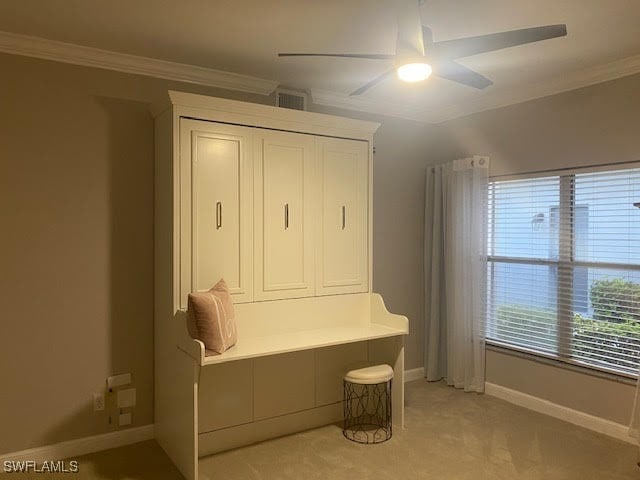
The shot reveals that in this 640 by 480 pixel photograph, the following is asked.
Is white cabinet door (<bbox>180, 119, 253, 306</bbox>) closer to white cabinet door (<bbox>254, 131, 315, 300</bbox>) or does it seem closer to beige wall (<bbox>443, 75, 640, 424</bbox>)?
white cabinet door (<bbox>254, 131, 315, 300</bbox>)

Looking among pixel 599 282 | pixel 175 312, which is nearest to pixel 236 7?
pixel 175 312

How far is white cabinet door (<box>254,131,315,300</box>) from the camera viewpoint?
3213mm

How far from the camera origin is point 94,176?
3119 millimetres

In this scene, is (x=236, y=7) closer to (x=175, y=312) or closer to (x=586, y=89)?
(x=175, y=312)

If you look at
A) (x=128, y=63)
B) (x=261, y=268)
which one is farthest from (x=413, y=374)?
(x=128, y=63)

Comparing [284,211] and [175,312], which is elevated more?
[284,211]

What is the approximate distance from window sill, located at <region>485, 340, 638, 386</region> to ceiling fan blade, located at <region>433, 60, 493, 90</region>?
2.20m

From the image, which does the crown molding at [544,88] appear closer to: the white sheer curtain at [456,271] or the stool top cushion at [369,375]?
the white sheer curtain at [456,271]

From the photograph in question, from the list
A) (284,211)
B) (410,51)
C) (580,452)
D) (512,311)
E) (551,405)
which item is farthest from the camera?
(512,311)

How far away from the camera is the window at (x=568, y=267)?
3.33 meters

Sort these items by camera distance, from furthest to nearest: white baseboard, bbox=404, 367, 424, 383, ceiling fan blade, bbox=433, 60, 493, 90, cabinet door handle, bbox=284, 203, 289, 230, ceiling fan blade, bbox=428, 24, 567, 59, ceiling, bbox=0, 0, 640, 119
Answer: white baseboard, bbox=404, 367, 424, 383 < cabinet door handle, bbox=284, 203, 289, 230 < ceiling, bbox=0, 0, 640, 119 < ceiling fan blade, bbox=433, 60, 493, 90 < ceiling fan blade, bbox=428, 24, 567, 59

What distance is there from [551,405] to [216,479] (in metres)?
2.48

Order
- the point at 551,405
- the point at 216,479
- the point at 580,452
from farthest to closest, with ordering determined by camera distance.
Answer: the point at 551,405, the point at 580,452, the point at 216,479

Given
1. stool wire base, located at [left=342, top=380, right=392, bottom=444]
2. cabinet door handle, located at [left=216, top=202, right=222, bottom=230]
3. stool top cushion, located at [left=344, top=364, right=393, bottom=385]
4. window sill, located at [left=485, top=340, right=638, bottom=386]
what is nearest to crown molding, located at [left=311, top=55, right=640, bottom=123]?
cabinet door handle, located at [left=216, top=202, right=222, bottom=230]
